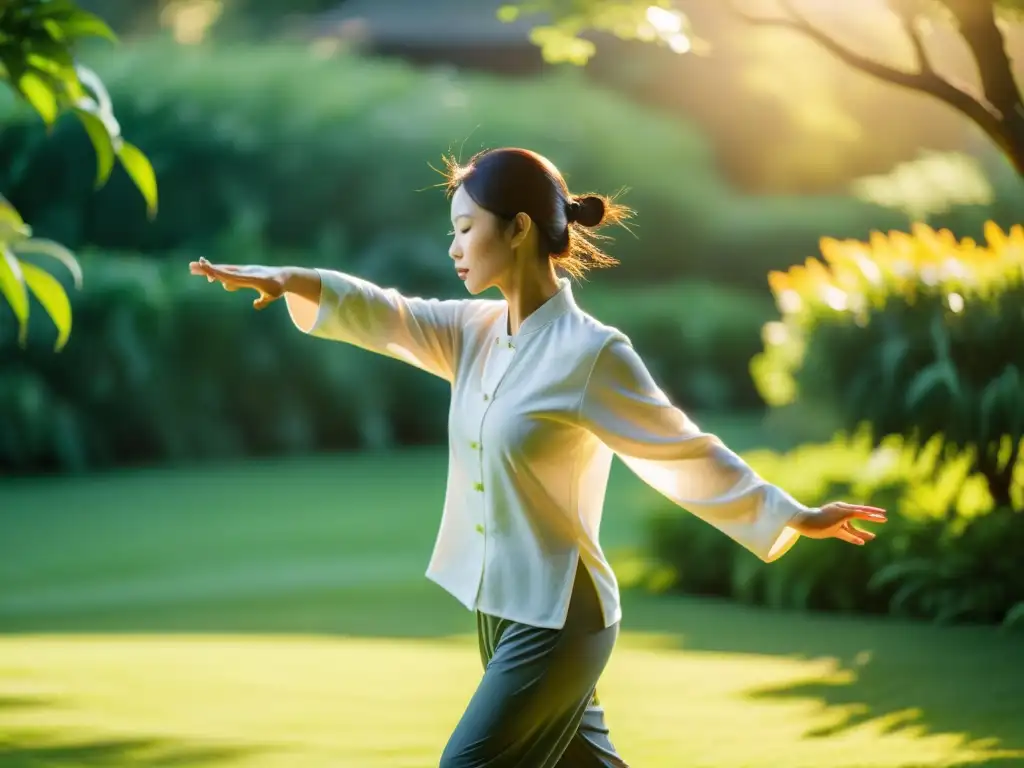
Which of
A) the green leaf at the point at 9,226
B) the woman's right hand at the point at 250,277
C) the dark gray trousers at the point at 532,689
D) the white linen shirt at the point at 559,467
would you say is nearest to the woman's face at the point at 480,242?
the white linen shirt at the point at 559,467

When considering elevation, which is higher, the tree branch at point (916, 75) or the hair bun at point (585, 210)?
the tree branch at point (916, 75)

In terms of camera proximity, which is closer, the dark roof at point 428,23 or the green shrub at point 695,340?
the green shrub at point 695,340

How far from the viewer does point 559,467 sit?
118 inches

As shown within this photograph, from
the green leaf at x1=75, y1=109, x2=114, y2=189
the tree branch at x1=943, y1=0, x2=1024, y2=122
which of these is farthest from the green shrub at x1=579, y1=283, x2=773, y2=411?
the green leaf at x1=75, y1=109, x2=114, y2=189

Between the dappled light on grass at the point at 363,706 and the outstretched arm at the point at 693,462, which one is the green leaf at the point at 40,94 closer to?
the outstretched arm at the point at 693,462

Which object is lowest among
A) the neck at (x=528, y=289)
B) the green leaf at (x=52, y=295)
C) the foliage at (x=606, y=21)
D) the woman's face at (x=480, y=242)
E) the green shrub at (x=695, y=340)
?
the neck at (x=528, y=289)

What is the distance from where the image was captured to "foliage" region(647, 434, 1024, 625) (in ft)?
21.9

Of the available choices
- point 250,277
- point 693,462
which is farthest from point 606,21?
point 693,462

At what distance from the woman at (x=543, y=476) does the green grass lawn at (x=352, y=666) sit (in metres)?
1.52

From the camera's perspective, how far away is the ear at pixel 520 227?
3068 mm

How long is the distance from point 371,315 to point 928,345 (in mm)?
4114

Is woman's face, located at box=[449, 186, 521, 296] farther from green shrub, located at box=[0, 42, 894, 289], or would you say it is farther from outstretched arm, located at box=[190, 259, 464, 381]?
green shrub, located at box=[0, 42, 894, 289]

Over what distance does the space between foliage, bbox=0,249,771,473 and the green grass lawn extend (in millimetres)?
2402

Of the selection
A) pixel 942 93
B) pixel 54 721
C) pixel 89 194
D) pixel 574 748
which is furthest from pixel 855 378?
pixel 89 194
